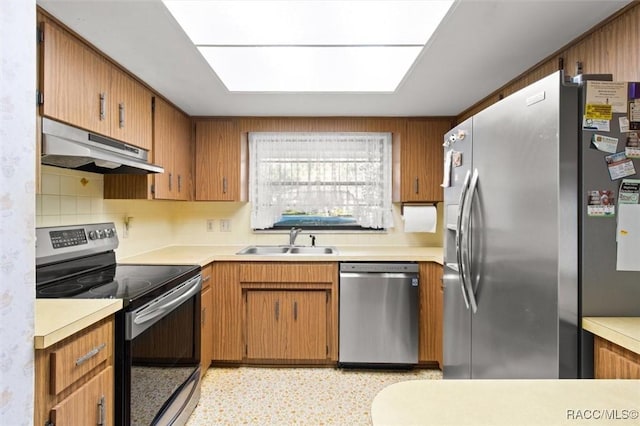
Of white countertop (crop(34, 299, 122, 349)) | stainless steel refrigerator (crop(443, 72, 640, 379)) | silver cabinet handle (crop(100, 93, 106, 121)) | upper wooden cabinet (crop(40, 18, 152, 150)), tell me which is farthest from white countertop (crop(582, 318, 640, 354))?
silver cabinet handle (crop(100, 93, 106, 121))

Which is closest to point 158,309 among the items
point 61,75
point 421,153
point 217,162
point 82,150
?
point 82,150

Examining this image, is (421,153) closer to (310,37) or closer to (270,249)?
(270,249)

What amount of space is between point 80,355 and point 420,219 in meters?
2.58

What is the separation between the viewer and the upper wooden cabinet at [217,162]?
3.02 m

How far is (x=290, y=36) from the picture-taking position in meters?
1.57

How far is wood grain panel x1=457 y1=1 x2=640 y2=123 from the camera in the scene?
1.33m

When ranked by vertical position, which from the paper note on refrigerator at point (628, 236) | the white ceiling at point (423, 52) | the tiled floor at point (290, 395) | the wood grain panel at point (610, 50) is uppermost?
the white ceiling at point (423, 52)

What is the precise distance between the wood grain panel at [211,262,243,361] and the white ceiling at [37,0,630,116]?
1.31m

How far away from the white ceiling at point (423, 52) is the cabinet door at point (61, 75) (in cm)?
8

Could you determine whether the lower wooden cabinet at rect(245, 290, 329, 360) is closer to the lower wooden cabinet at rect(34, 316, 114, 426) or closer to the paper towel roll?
the paper towel roll

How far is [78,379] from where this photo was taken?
1138mm

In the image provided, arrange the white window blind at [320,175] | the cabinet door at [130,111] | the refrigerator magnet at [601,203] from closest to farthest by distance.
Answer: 1. the refrigerator magnet at [601,203]
2. the cabinet door at [130,111]
3. the white window blind at [320,175]

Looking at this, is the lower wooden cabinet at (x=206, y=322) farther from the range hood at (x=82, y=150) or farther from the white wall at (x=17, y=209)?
the white wall at (x=17, y=209)

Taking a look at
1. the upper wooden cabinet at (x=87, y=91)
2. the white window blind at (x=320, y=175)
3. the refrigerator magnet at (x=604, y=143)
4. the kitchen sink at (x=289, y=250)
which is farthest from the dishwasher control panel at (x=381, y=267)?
the upper wooden cabinet at (x=87, y=91)
